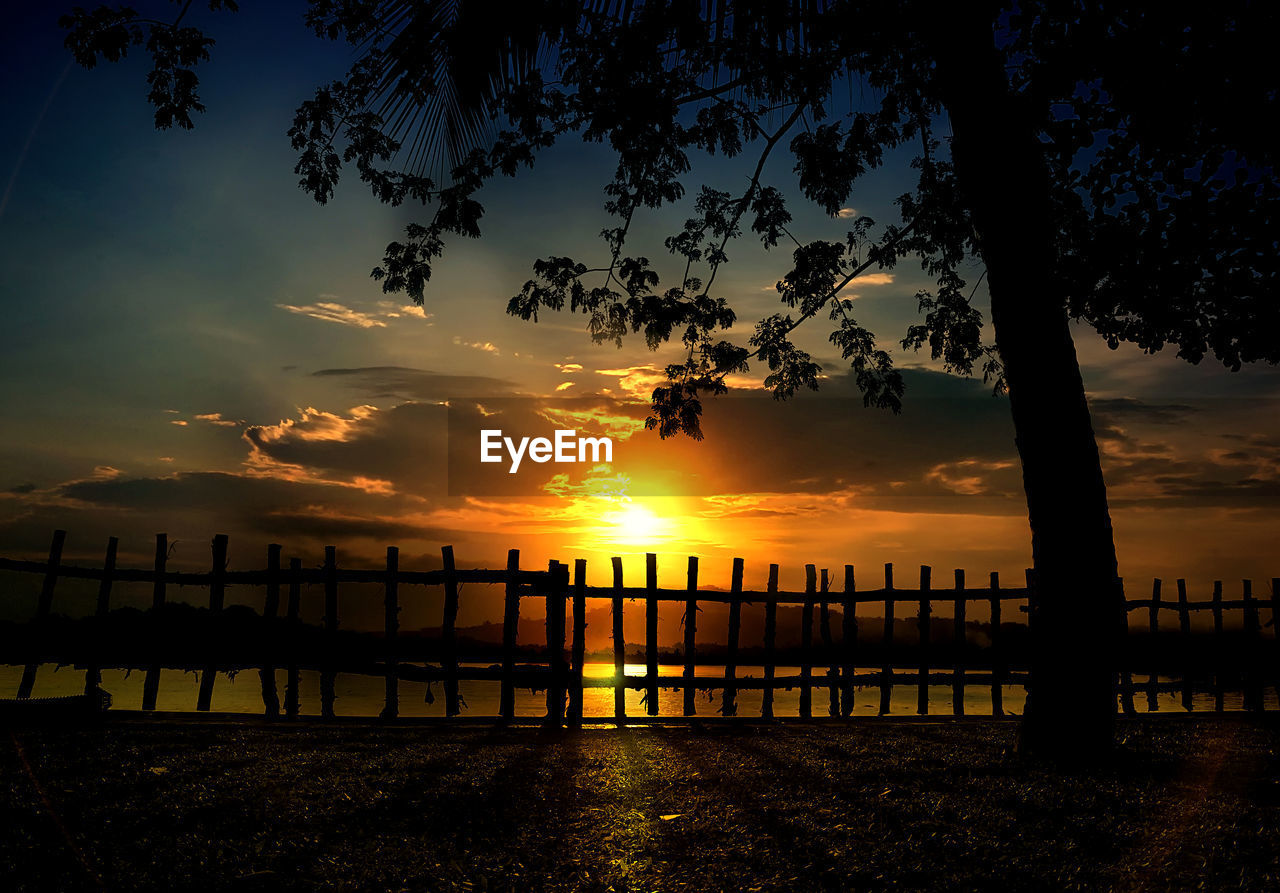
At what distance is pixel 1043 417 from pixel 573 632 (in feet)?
20.2

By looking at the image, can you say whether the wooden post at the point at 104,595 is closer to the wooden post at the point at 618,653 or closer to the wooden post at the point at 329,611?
the wooden post at the point at 329,611

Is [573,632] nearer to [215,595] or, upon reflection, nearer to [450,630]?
[450,630]

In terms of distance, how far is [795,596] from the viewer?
13078mm

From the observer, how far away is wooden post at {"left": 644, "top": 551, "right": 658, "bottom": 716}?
1182 cm

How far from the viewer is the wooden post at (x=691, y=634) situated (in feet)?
40.4

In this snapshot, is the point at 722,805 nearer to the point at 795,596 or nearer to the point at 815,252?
the point at 795,596

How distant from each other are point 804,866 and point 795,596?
329 inches

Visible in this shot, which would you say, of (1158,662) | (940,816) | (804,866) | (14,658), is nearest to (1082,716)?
(1158,662)

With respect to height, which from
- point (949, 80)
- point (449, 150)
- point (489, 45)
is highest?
point (949, 80)

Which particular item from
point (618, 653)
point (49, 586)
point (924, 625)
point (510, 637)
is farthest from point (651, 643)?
point (49, 586)

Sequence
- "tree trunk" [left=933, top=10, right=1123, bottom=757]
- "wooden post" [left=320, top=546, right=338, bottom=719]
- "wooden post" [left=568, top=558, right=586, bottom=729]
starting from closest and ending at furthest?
1. "tree trunk" [left=933, top=10, right=1123, bottom=757]
2. "wooden post" [left=568, top=558, right=586, bottom=729]
3. "wooden post" [left=320, top=546, right=338, bottom=719]

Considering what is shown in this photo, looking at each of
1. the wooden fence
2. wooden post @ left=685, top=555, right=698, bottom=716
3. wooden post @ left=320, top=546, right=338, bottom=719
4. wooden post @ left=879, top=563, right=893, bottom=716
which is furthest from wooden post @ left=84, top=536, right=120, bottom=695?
wooden post @ left=879, top=563, right=893, bottom=716

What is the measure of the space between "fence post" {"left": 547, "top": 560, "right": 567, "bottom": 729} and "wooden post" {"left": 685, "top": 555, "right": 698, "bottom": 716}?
2.17 meters

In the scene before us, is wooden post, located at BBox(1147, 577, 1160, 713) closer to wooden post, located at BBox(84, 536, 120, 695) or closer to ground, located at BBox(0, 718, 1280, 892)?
ground, located at BBox(0, 718, 1280, 892)
